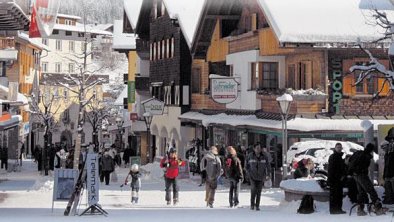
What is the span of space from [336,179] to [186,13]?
30654 millimetres

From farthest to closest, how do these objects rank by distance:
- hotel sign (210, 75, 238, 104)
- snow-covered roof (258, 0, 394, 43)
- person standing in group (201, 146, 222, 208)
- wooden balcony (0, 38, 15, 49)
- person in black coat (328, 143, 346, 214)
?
wooden balcony (0, 38, 15, 49) < hotel sign (210, 75, 238, 104) < snow-covered roof (258, 0, 394, 43) < person standing in group (201, 146, 222, 208) < person in black coat (328, 143, 346, 214)

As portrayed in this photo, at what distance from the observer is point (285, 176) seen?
2552 cm

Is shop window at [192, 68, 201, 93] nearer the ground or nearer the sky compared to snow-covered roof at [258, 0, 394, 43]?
nearer the ground

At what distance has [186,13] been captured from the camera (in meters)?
47.5

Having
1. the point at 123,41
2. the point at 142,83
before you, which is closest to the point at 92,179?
the point at 142,83

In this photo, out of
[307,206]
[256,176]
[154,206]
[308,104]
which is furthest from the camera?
[308,104]

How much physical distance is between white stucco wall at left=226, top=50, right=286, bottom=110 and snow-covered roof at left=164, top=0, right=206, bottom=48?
6.86m

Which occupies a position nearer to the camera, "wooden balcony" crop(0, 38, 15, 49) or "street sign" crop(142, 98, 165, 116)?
"street sign" crop(142, 98, 165, 116)

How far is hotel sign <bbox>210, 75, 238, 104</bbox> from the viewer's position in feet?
119

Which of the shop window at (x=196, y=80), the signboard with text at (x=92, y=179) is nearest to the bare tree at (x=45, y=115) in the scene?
the shop window at (x=196, y=80)

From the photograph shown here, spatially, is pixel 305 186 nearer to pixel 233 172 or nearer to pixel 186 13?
pixel 233 172

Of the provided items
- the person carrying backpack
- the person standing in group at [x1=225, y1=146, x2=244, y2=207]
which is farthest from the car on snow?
the person carrying backpack

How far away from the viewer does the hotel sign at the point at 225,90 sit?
36406mm

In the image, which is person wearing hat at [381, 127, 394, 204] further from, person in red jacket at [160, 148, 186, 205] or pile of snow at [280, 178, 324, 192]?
person in red jacket at [160, 148, 186, 205]
